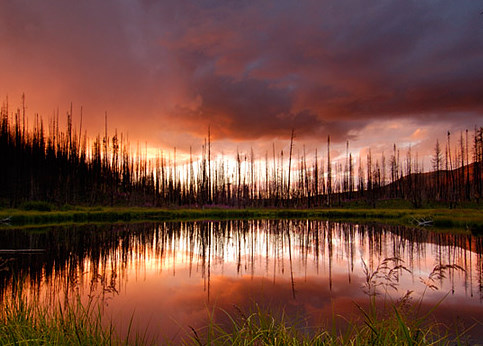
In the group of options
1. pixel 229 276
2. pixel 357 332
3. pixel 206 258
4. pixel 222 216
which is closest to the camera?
pixel 357 332

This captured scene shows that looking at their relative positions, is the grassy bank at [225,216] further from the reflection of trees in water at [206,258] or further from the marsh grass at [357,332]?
the marsh grass at [357,332]

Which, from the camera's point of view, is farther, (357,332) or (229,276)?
(229,276)

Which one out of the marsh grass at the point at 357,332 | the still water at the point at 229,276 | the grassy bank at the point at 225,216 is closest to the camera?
the marsh grass at the point at 357,332

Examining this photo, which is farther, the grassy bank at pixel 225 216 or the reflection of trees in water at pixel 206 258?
the grassy bank at pixel 225 216

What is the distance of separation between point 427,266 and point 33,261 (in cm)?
1438

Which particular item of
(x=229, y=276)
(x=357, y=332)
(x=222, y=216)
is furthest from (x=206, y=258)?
(x=222, y=216)

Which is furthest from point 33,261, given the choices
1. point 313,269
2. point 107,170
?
point 107,170

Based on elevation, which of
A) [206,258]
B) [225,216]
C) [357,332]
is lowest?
[225,216]

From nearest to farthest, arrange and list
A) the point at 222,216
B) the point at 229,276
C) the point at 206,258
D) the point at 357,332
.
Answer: the point at 357,332 < the point at 229,276 < the point at 206,258 < the point at 222,216

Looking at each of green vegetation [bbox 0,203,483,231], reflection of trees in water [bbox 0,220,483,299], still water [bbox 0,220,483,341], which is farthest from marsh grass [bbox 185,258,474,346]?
green vegetation [bbox 0,203,483,231]

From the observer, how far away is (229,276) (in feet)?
33.0

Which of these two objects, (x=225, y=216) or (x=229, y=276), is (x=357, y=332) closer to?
(x=229, y=276)

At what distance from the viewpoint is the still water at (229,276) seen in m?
6.62

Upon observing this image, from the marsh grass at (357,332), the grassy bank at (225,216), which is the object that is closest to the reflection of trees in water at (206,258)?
the marsh grass at (357,332)
